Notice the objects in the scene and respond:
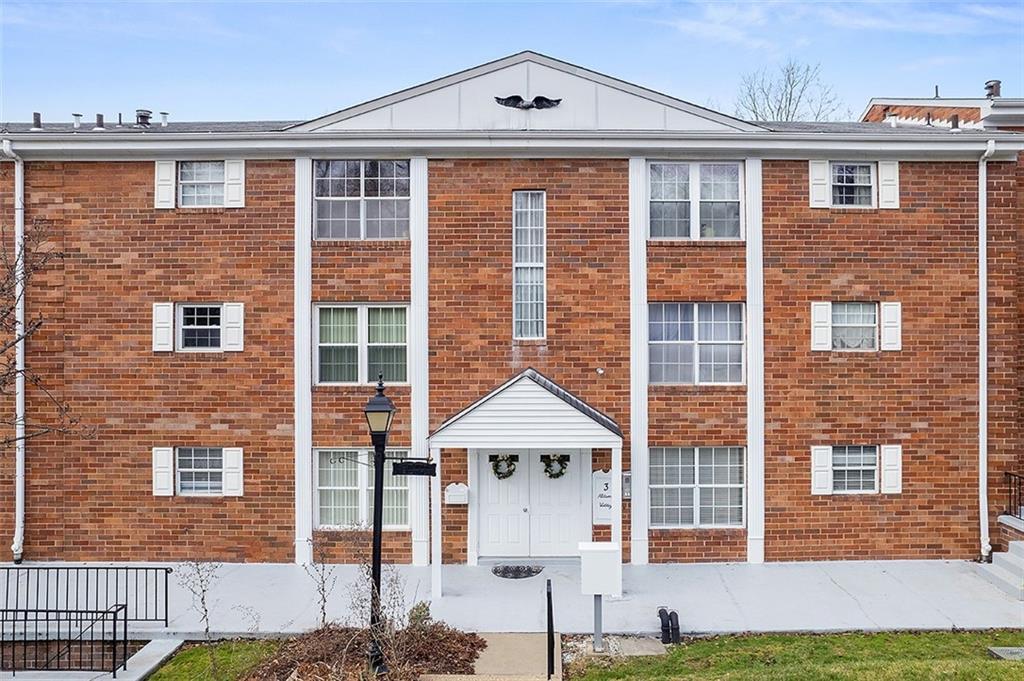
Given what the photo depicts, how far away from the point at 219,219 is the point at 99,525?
18.8 feet

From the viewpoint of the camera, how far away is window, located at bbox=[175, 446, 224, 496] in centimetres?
1240

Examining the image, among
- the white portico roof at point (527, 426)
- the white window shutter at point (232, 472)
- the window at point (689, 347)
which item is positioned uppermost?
the window at point (689, 347)

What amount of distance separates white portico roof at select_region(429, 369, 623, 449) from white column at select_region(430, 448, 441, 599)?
2.06ft

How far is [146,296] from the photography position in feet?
40.7

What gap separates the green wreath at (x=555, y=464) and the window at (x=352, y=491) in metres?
2.47

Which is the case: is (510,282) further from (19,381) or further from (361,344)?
(19,381)

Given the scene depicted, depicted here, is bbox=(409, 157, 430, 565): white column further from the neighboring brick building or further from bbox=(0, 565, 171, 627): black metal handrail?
bbox=(0, 565, 171, 627): black metal handrail

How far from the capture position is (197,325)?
12461mm

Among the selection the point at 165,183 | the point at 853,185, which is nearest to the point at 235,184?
the point at 165,183

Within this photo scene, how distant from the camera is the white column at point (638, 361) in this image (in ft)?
39.9

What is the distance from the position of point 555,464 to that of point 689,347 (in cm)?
313

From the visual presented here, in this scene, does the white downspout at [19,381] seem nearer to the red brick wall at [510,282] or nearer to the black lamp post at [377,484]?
the red brick wall at [510,282]

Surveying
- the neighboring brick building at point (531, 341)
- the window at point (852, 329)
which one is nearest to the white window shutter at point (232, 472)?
the neighboring brick building at point (531, 341)

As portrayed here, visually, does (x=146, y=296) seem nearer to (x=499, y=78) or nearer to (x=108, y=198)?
(x=108, y=198)
